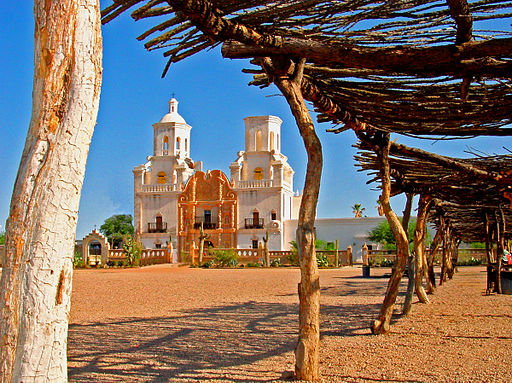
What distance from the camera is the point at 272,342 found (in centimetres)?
732

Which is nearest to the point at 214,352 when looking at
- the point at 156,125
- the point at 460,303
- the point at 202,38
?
the point at 202,38

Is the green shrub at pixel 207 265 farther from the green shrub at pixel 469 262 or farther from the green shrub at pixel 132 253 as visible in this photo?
the green shrub at pixel 469 262

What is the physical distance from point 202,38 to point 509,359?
448cm

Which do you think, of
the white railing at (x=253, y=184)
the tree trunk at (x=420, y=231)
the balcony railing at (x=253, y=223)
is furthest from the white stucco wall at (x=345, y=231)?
the tree trunk at (x=420, y=231)

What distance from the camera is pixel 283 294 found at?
1523 centimetres

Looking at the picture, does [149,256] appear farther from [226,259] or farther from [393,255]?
[393,255]

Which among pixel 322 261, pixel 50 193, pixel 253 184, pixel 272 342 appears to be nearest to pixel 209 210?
pixel 253 184

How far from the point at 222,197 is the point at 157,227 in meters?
6.27

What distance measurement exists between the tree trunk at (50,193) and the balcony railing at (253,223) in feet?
146

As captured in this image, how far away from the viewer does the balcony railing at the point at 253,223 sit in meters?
47.2

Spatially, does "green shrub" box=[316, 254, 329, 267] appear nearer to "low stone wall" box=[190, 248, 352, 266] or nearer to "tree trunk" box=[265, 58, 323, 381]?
"low stone wall" box=[190, 248, 352, 266]

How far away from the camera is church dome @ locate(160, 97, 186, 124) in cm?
5203

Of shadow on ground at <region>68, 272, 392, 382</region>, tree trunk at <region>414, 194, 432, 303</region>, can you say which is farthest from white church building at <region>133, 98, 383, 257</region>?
shadow on ground at <region>68, 272, 392, 382</region>

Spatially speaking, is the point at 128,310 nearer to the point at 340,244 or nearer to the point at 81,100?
the point at 81,100
